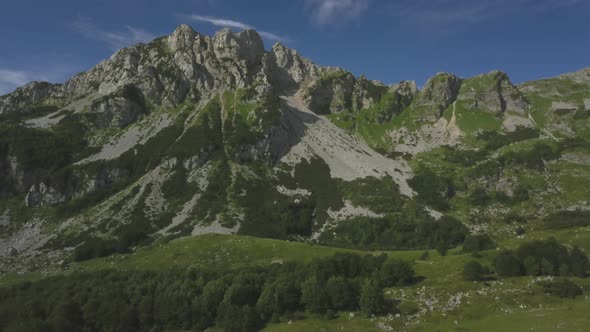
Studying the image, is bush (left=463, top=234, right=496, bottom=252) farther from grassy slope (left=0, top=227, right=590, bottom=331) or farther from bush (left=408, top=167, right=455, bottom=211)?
bush (left=408, top=167, right=455, bottom=211)

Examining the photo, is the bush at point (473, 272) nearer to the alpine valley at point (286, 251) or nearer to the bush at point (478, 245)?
the alpine valley at point (286, 251)

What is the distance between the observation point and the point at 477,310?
54.9 metres

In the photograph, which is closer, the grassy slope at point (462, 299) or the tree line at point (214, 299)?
the grassy slope at point (462, 299)

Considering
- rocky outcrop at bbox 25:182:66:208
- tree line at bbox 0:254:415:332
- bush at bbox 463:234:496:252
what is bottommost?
tree line at bbox 0:254:415:332

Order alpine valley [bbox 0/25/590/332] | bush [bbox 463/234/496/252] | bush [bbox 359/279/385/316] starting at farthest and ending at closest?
bush [bbox 463/234/496/252] → alpine valley [bbox 0/25/590/332] → bush [bbox 359/279/385/316]

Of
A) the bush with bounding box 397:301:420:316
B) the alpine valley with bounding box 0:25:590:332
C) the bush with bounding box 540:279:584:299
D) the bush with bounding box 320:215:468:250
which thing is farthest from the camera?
the bush with bounding box 320:215:468:250

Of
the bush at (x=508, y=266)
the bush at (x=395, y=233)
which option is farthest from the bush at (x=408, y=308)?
the bush at (x=395, y=233)

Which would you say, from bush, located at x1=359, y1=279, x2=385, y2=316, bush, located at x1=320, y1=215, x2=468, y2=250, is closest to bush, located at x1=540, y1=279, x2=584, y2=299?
bush, located at x1=359, y1=279, x2=385, y2=316

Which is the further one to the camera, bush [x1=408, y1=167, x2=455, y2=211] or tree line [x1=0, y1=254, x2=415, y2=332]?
bush [x1=408, y1=167, x2=455, y2=211]

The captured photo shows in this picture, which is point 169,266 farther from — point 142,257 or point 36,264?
point 36,264

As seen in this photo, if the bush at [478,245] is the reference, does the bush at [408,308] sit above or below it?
below

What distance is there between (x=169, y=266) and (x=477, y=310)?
62.8 m

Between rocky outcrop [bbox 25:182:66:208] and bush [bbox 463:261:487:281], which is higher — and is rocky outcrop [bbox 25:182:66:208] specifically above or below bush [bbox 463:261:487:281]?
above

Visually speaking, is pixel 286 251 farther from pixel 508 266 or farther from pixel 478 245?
pixel 508 266
